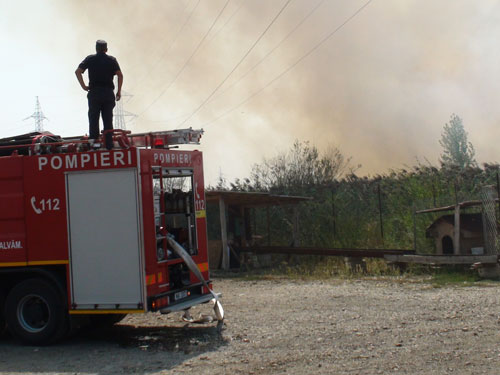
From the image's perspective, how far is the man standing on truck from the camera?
33.3 ft

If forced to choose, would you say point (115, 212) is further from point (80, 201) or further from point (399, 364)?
point (399, 364)

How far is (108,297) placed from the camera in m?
9.12

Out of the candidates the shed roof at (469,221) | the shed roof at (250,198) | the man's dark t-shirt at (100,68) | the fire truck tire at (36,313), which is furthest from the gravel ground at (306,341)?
the shed roof at (250,198)

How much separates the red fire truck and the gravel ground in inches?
23.4

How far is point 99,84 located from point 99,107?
0.36 meters

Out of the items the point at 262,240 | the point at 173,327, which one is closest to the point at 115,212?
the point at 173,327

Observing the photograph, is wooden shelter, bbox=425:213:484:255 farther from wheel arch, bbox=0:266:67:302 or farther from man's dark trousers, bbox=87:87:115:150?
wheel arch, bbox=0:266:67:302

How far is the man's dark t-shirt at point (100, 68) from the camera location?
33.4 feet

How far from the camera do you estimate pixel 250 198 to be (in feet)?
69.2

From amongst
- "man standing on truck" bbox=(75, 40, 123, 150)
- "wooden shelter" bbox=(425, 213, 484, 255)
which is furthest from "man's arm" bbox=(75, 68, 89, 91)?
"wooden shelter" bbox=(425, 213, 484, 255)

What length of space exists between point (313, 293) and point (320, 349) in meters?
5.32

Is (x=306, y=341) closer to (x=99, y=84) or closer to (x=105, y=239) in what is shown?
(x=105, y=239)

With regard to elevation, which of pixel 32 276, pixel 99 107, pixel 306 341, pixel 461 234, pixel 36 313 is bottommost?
pixel 306 341

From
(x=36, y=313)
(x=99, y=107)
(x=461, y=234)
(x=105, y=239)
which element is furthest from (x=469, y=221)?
(x=36, y=313)
